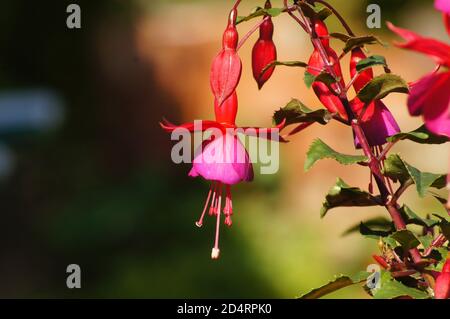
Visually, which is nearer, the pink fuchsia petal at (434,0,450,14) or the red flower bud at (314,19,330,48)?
the pink fuchsia petal at (434,0,450,14)

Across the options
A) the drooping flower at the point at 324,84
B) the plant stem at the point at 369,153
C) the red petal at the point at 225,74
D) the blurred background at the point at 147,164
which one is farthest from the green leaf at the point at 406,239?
the blurred background at the point at 147,164

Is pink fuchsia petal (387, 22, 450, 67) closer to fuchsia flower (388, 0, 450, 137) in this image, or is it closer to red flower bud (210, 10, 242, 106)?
fuchsia flower (388, 0, 450, 137)

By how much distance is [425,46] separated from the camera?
1.53 feet

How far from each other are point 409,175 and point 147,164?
2.91 meters

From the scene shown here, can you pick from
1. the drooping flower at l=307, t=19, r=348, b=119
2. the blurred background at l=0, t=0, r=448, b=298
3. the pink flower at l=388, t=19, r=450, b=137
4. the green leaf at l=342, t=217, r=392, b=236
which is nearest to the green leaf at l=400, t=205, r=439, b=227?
the green leaf at l=342, t=217, r=392, b=236

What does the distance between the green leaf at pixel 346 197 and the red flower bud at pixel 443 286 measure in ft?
0.36

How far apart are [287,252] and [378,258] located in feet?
6.82

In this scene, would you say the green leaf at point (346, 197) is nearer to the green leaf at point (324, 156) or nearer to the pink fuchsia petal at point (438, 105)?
the green leaf at point (324, 156)

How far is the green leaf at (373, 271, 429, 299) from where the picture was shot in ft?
2.05

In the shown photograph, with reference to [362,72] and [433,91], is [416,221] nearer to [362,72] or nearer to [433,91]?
[362,72]

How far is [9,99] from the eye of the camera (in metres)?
4.33

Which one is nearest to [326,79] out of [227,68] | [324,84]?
[324,84]

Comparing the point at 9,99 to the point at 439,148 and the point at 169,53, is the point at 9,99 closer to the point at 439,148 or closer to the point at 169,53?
the point at 169,53
